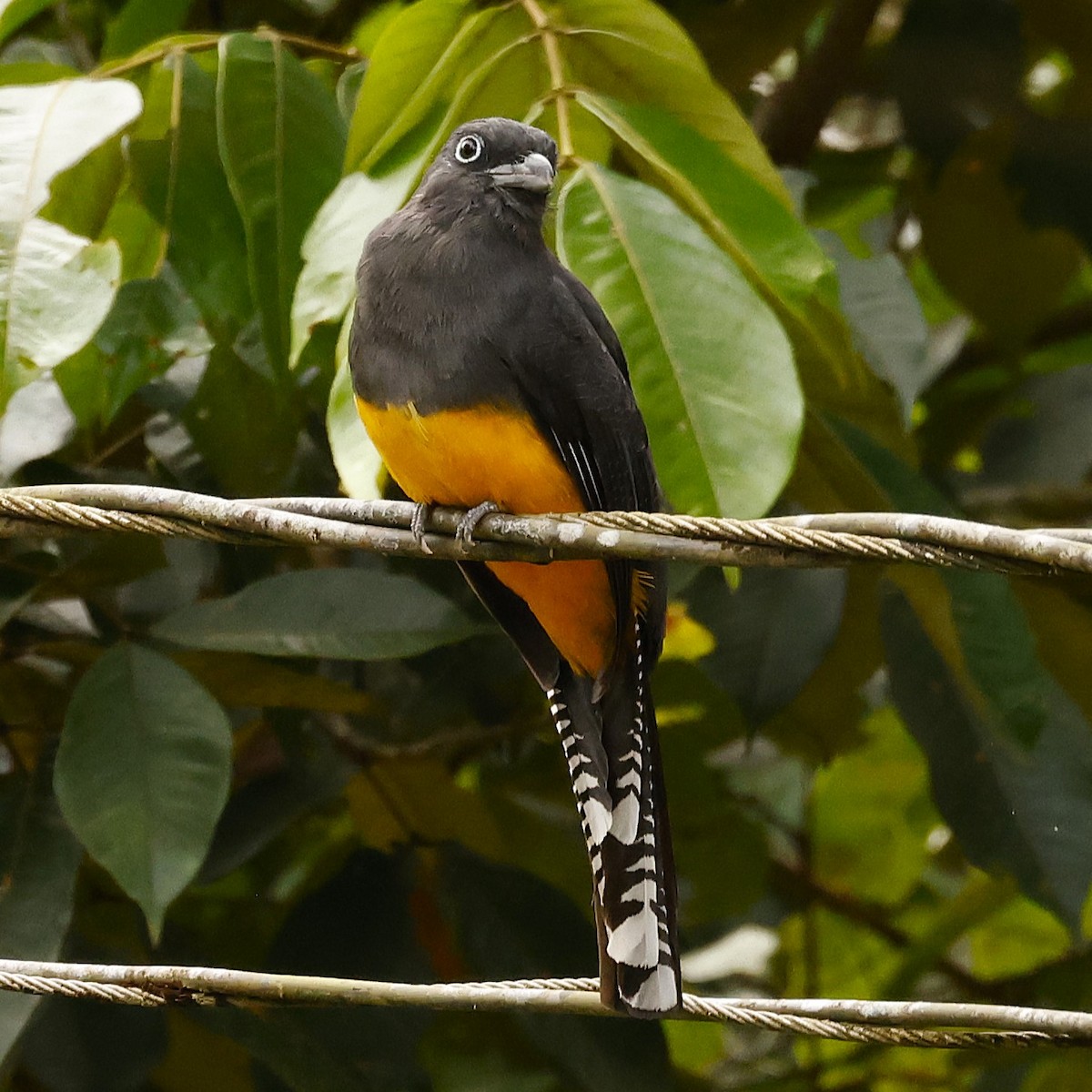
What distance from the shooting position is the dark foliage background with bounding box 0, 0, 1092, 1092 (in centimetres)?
217

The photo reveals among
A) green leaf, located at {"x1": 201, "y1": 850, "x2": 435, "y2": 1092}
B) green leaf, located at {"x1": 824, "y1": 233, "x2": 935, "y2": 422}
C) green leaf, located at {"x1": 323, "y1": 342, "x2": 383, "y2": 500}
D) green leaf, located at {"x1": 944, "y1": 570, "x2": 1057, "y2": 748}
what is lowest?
green leaf, located at {"x1": 201, "y1": 850, "x2": 435, "y2": 1092}

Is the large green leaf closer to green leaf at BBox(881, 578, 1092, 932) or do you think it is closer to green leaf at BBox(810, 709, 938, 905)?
green leaf at BBox(881, 578, 1092, 932)

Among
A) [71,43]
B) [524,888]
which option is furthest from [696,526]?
[71,43]

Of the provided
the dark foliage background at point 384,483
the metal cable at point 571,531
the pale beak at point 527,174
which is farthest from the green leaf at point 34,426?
the pale beak at point 527,174

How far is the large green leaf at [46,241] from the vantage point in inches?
74.9

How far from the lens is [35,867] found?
2.57m

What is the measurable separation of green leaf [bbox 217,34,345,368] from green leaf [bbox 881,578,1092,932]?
1.29 metres

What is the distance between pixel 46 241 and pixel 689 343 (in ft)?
2.73

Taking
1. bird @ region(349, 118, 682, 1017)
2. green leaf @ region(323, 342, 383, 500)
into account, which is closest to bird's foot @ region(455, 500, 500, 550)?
bird @ region(349, 118, 682, 1017)

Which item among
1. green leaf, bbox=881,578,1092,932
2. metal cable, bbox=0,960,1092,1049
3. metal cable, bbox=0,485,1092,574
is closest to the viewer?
metal cable, bbox=0,485,1092,574

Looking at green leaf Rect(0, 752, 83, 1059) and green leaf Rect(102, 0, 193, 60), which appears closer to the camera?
green leaf Rect(0, 752, 83, 1059)

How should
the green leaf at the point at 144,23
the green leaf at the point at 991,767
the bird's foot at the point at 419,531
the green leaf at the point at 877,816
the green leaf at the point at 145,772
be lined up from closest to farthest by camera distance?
the bird's foot at the point at 419,531, the green leaf at the point at 145,772, the green leaf at the point at 991,767, the green leaf at the point at 144,23, the green leaf at the point at 877,816

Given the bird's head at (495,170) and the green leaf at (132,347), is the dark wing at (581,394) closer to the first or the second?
the bird's head at (495,170)

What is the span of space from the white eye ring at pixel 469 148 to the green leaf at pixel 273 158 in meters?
0.20
